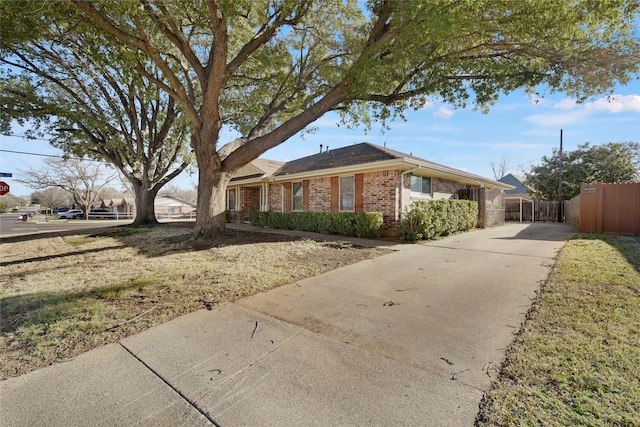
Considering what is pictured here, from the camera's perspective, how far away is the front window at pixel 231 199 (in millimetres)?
19453

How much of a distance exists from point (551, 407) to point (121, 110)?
20.0 metres

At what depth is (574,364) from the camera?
235cm

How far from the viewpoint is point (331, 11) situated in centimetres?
898

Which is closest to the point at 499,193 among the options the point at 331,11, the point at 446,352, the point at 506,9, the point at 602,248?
the point at 602,248

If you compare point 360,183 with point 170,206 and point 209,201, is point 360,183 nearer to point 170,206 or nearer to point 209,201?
point 209,201

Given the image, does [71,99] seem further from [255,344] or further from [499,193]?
[499,193]

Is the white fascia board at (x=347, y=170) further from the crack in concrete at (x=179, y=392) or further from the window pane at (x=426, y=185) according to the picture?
the crack in concrete at (x=179, y=392)

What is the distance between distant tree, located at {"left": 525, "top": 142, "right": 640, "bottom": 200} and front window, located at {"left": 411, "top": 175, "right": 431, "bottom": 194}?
19606 millimetres

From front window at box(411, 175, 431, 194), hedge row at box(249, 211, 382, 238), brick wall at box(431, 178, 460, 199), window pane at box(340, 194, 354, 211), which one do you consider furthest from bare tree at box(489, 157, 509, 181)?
hedge row at box(249, 211, 382, 238)

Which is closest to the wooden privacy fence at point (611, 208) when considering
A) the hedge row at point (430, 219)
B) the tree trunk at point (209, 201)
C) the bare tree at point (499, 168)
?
the hedge row at point (430, 219)

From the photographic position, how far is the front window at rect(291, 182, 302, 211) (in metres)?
14.7

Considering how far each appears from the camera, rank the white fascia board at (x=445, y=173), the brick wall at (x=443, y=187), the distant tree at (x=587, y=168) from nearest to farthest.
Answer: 1. the white fascia board at (x=445, y=173)
2. the brick wall at (x=443, y=187)
3. the distant tree at (x=587, y=168)

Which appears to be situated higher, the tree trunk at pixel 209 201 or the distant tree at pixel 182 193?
the distant tree at pixel 182 193

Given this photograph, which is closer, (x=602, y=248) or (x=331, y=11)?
(x=602, y=248)
